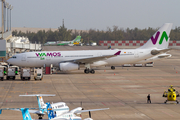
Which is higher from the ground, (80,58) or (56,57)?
(56,57)

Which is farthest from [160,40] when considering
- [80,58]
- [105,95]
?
[105,95]

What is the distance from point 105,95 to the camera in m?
32.5

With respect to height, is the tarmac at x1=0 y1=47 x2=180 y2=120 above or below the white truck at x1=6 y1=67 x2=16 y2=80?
below

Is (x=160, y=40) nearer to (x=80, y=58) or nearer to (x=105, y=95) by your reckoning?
(x=80, y=58)

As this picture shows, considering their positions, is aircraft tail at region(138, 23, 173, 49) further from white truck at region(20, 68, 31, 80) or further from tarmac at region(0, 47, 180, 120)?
white truck at region(20, 68, 31, 80)

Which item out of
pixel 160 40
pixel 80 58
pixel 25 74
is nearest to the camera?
pixel 25 74

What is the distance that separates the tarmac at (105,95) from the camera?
2347 cm

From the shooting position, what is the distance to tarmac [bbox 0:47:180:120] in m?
23.5

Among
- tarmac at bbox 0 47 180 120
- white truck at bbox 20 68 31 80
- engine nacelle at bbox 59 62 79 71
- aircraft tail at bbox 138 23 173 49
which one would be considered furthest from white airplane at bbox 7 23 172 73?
white truck at bbox 20 68 31 80

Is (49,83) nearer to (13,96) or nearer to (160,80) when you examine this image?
(13,96)

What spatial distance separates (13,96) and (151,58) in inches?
1346

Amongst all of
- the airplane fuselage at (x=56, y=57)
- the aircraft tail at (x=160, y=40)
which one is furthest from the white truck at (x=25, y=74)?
the aircraft tail at (x=160, y=40)

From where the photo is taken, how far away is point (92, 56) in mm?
54094

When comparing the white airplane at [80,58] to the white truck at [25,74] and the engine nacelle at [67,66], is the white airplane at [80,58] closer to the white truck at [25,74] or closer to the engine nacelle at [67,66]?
the engine nacelle at [67,66]
